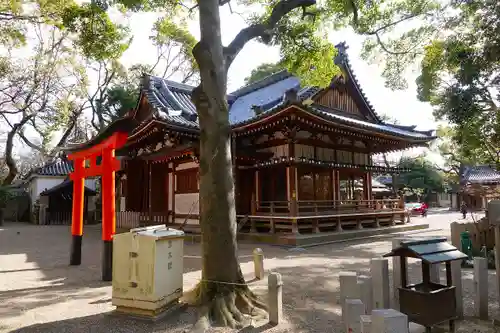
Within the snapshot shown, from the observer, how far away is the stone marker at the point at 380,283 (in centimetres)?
455

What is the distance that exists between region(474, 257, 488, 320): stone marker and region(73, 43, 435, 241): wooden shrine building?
7.59m

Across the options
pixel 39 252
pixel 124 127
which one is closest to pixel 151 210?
pixel 39 252

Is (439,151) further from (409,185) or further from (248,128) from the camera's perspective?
(248,128)

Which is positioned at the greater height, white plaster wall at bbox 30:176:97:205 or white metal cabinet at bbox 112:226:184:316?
white plaster wall at bbox 30:176:97:205

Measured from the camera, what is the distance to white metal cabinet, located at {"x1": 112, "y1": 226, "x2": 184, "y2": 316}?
465 cm

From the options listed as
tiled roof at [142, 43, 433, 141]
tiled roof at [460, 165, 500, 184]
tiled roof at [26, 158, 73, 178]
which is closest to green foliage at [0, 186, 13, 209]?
tiled roof at [26, 158, 73, 178]

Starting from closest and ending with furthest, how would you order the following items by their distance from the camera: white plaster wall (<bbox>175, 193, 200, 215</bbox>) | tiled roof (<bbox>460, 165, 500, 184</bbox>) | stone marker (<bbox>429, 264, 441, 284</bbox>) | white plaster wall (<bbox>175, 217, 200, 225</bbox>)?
stone marker (<bbox>429, 264, 441, 284</bbox>) → white plaster wall (<bbox>175, 217, 200, 225</bbox>) → white plaster wall (<bbox>175, 193, 200, 215</bbox>) → tiled roof (<bbox>460, 165, 500, 184</bbox>)

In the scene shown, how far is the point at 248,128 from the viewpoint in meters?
13.7

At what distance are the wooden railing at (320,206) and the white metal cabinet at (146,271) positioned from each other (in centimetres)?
788

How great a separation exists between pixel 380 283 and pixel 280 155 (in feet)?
31.5

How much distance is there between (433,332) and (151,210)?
1380 centimetres

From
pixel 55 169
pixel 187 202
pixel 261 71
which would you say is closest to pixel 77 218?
pixel 187 202

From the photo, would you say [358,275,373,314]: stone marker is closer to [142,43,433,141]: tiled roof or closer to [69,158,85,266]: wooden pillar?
[69,158,85,266]: wooden pillar

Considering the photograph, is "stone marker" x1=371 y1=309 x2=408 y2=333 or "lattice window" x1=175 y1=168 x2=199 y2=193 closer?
"stone marker" x1=371 y1=309 x2=408 y2=333
